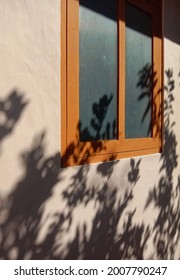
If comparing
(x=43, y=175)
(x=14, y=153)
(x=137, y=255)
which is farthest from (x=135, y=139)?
(x=14, y=153)

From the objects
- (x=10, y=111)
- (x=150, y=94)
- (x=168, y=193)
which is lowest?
(x=168, y=193)

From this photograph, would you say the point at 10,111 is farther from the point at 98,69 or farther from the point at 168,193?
the point at 168,193

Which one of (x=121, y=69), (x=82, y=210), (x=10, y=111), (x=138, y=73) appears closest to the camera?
(x=10, y=111)

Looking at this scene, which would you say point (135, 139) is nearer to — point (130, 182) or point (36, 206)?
point (130, 182)

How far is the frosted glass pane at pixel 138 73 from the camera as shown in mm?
5297

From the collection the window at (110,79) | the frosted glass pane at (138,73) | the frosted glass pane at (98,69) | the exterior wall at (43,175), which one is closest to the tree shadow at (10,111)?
the exterior wall at (43,175)

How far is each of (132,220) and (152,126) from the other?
4.52ft

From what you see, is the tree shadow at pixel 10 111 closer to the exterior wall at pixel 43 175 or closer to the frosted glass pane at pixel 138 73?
the exterior wall at pixel 43 175

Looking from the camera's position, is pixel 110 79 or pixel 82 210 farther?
pixel 110 79

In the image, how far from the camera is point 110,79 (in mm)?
4902

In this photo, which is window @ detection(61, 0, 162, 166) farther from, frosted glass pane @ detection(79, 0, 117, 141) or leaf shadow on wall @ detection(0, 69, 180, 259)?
leaf shadow on wall @ detection(0, 69, 180, 259)

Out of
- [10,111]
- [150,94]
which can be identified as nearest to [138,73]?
[150,94]

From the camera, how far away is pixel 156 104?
591 centimetres

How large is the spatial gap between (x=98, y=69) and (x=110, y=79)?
0.28m
